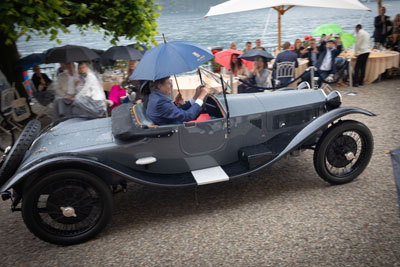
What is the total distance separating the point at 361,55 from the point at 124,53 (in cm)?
706

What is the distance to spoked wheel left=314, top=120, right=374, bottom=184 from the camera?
402 cm

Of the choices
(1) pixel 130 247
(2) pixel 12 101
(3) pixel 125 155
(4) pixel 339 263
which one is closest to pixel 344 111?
(4) pixel 339 263

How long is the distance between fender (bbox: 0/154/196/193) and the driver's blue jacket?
2.19 feet

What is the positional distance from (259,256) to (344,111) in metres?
2.12

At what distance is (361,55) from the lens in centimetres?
960

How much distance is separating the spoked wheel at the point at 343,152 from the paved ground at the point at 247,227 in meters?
0.20

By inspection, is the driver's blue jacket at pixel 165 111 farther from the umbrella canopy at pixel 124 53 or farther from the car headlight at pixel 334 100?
the umbrella canopy at pixel 124 53

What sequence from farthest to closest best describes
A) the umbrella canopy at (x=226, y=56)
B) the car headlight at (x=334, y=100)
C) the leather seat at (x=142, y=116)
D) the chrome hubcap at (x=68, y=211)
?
the umbrella canopy at (x=226, y=56) < the car headlight at (x=334, y=100) < the leather seat at (x=142, y=116) < the chrome hubcap at (x=68, y=211)

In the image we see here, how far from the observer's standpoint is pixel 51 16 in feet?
18.4

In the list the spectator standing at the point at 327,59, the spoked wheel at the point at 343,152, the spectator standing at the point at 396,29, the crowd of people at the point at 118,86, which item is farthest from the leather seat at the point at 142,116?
the spectator standing at the point at 396,29

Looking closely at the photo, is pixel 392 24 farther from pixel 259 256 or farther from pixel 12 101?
pixel 12 101

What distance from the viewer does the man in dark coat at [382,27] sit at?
11.4 metres

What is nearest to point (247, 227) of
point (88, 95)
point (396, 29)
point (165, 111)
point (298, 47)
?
point (165, 111)

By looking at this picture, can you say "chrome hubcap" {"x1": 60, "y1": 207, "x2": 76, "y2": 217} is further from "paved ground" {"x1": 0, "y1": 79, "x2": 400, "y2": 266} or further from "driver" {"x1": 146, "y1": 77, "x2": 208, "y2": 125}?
"driver" {"x1": 146, "y1": 77, "x2": 208, "y2": 125}
